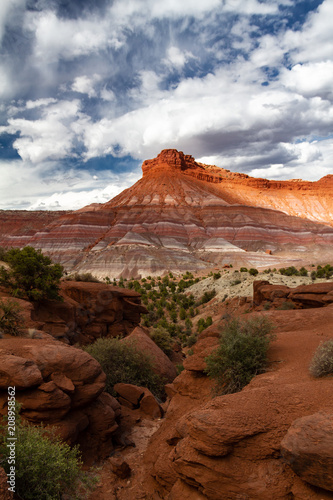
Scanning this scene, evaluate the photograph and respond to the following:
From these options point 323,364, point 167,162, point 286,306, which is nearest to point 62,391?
point 323,364

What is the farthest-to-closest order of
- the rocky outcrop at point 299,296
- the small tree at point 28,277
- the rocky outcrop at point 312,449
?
the rocky outcrop at point 299,296 → the small tree at point 28,277 → the rocky outcrop at point 312,449

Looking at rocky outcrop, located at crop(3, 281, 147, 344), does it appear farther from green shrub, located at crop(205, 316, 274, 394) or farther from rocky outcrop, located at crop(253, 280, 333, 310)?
green shrub, located at crop(205, 316, 274, 394)

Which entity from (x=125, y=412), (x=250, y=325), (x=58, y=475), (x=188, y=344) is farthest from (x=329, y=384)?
(x=188, y=344)

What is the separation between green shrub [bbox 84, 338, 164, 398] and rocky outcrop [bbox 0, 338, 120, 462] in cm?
264

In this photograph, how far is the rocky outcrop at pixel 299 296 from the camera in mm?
17163

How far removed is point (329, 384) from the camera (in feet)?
19.6

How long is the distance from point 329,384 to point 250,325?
3424 millimetres

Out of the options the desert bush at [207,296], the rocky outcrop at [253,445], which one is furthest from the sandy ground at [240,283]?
the rocky outcrop at [253,445]

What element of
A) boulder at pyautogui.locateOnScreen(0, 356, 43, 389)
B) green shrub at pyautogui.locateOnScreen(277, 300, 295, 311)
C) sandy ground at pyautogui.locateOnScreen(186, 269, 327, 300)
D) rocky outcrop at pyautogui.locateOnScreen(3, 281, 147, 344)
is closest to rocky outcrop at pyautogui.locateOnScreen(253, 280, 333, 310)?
green shrub at pyautogui.locateOnScreen(277, 300, 295, 311)

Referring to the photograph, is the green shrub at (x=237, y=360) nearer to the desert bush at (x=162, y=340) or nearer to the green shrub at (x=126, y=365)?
the green shrub at (x=126, y=365)

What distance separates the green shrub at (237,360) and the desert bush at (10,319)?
6.37 metres

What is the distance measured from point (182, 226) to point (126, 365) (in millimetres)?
73769

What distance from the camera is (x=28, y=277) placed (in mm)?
15398

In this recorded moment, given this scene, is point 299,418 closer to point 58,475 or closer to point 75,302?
point 58,475
